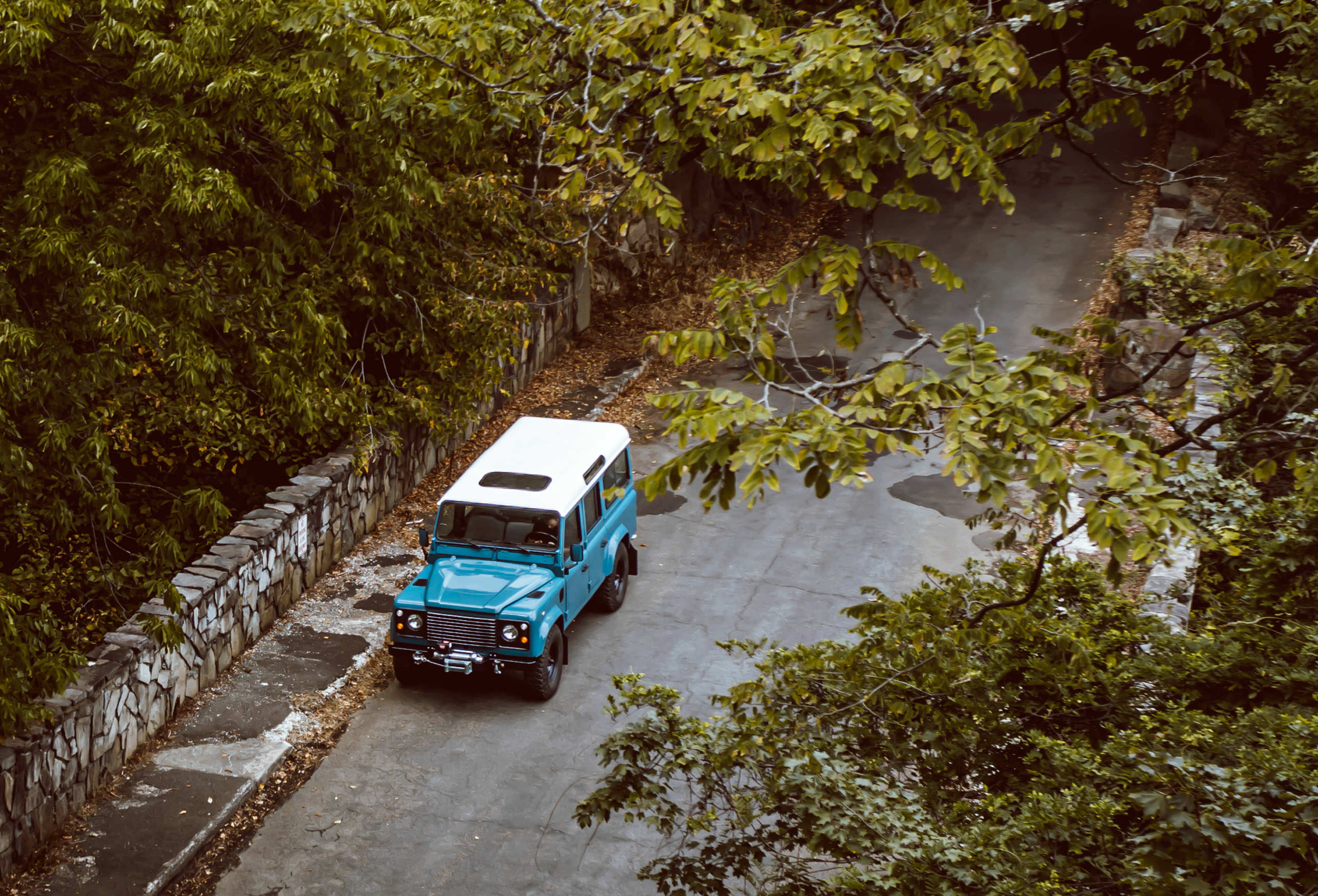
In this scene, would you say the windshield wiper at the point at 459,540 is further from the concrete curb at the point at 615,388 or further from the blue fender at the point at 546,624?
the concrete curb at the point at 615,388

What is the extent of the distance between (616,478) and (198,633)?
468cm

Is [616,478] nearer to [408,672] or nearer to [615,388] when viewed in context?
[408,672]

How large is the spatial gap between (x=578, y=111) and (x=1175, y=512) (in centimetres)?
441

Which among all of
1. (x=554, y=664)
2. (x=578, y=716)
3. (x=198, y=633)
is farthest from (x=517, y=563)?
(x=198, y=633)

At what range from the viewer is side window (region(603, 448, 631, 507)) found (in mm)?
12195

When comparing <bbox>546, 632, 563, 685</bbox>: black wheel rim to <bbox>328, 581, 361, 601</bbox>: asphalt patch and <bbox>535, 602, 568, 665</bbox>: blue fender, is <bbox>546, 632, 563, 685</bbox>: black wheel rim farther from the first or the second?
<bbox>328, 581, 361, 601</bbox>: asphalt patch

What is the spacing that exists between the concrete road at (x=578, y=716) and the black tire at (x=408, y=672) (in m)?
0.13

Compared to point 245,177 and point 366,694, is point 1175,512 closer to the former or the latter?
point 366,694

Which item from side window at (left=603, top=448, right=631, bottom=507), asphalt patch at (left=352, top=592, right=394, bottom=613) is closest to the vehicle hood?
→ side window at (left=603, top=448, right=631, bottom=507)

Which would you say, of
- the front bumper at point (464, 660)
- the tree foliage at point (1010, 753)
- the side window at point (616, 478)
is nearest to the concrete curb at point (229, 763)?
the front bumper at point (464, 660)

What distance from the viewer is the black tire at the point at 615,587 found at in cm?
1245

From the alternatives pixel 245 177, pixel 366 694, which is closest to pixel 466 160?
pixel 245 177

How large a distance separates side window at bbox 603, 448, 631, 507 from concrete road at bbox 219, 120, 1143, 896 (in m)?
1.39

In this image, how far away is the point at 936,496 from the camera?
602 inches
